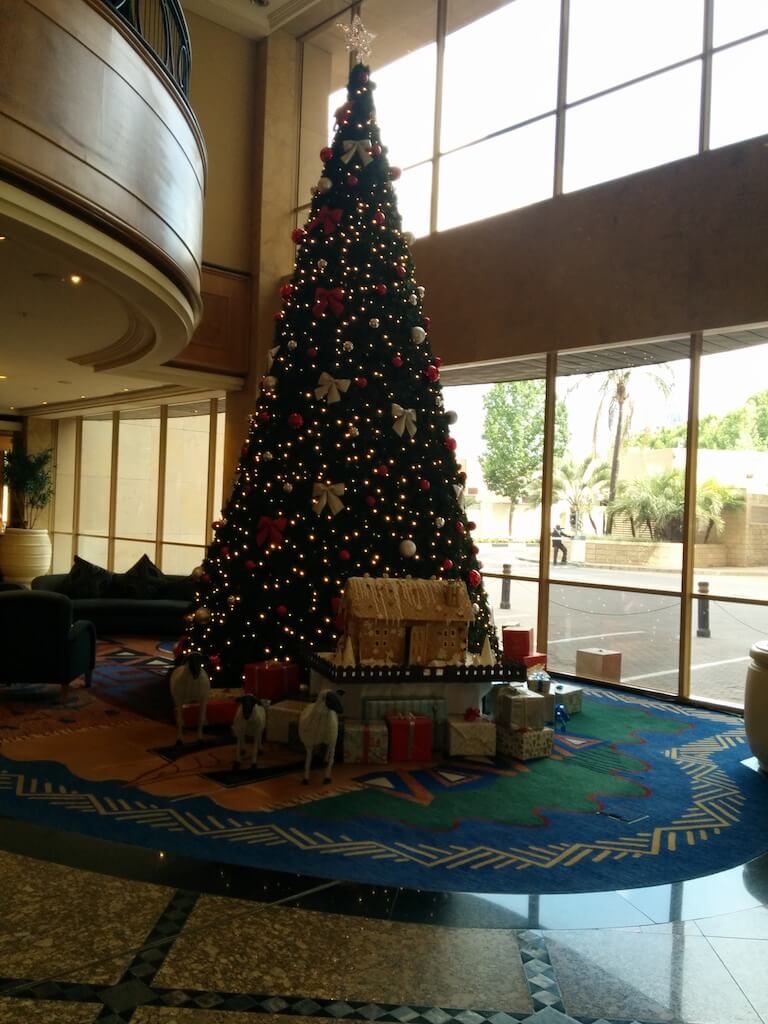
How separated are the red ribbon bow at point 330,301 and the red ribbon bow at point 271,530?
1.74 metres

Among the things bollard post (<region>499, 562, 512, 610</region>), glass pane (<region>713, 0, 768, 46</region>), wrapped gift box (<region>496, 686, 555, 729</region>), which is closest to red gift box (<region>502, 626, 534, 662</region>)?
bollard post (<region>499, 562, 512, 610</region>)

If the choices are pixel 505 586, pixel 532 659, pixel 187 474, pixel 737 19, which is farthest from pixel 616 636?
pixel 187 474

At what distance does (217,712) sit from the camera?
6055 mm

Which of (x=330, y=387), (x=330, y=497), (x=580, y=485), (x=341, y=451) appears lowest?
(x=330, y=497)

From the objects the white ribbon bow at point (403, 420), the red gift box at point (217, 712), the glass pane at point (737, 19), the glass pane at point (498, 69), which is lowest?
the red gift box at point (217, 712)

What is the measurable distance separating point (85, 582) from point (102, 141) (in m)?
6.61

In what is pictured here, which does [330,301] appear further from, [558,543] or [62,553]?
[62,553]

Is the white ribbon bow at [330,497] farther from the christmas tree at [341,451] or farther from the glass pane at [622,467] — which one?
the glass pane at [622,467]

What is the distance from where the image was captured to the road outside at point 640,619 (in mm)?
7391

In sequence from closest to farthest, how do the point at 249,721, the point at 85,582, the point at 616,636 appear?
1. the point at 249,721
2. the point at 616,636
3. the point at 85,582

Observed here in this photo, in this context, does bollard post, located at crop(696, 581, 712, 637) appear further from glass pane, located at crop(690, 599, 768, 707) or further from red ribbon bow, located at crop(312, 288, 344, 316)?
red ribbon bow, located at crop(312, 288, 344, 316)

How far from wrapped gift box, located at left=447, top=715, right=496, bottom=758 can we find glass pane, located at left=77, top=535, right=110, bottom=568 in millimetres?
11136

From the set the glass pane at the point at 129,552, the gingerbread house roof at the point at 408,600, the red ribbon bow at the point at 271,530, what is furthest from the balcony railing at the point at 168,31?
the glass pane at the point at 129,552

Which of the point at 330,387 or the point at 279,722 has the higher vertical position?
the point at 330,387
